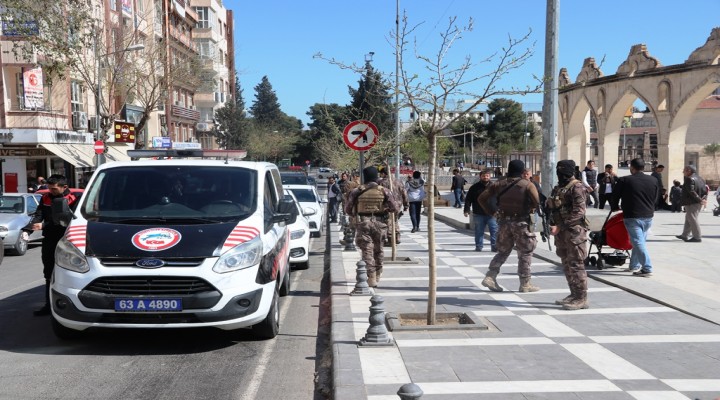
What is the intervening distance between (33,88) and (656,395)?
3005 cm

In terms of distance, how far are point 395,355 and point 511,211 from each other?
343 cm

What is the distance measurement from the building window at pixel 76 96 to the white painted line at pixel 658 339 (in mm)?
31517

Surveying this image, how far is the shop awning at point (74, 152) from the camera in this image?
99.3ft

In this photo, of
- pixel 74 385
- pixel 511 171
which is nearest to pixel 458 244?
pixel 511 171

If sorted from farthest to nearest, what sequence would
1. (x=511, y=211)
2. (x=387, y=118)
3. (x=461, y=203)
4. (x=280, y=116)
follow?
(x=280, y=116), (x=387, y=118), (x=461, y=203), (x=511, y=211)

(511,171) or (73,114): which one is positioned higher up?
(73,114)

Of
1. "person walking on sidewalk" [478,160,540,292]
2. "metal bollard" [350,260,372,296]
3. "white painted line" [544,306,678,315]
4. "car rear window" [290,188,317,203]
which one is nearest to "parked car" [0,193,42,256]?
"car rear window" [290,188,317,203]

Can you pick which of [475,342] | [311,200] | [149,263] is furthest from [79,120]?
[475,342]

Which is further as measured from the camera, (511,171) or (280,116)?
(280,116)

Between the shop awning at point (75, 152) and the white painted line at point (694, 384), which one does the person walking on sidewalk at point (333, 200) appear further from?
the white painted line at point (694, 384)

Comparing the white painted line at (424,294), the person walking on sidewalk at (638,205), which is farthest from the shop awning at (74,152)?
the person walking on sidewalk at (638,205)

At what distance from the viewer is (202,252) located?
618 cm

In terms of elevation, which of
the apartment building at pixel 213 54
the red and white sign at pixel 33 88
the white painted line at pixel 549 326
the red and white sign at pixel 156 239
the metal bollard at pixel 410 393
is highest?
the apartment building at pixel 213 54

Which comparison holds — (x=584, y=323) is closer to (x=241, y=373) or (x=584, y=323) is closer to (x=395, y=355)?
(x=395, y=355)
